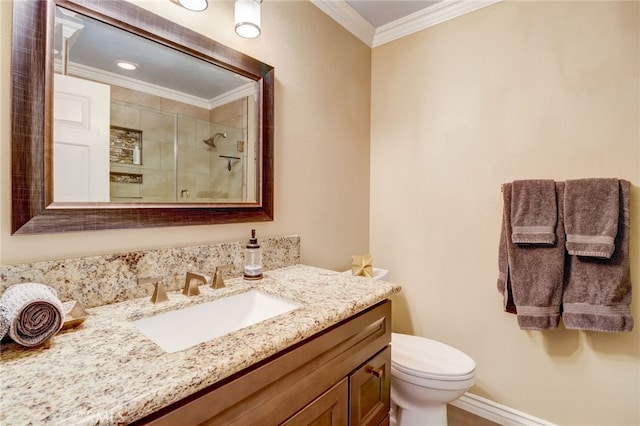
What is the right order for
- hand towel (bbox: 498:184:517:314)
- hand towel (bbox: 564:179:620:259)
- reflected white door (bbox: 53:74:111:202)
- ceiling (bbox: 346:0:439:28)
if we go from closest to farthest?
reflected white door (bbox: 53:74:111:202) < hand towel (bbox: 564:179:620:259) < hand towel (bbox: 498:184:517:314) < ceiling (bbox: 346:0:439:28)

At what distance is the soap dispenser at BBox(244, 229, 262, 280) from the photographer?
1.26m

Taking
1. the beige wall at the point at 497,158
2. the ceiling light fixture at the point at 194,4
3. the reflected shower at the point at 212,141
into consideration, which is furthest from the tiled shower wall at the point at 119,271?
the beige wall at the point at 497,158

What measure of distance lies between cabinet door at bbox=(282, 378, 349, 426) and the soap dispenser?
542 millimetres

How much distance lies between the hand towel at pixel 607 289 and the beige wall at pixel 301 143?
1173 millimetres

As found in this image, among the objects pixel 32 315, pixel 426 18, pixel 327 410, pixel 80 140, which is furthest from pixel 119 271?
pixel 426 18

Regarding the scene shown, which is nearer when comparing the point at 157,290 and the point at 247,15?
the point at 157,290

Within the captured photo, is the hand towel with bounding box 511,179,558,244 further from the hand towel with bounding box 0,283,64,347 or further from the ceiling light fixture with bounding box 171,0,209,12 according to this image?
the hand towel with bounding box 0,283,64,347

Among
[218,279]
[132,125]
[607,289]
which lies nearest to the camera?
[132,125]

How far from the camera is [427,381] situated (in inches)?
53.7

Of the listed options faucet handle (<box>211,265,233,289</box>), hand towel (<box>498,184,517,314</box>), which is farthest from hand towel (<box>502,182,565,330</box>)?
faucet handle (<box>211,265,233,289</box>)

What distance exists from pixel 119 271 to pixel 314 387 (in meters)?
0.69

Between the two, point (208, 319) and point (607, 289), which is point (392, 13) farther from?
point (208, 319)

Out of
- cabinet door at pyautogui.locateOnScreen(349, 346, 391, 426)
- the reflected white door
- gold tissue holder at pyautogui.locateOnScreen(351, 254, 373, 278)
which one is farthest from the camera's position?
gold tissue holder at pyautogui.locateOnScreen(351, 254, 373, 278)

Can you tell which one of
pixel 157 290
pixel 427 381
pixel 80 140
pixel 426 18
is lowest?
pixel 427 381
